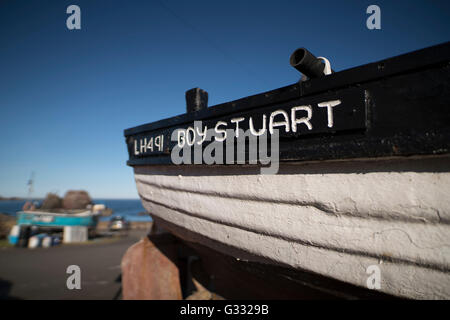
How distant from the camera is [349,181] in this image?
1093 mm

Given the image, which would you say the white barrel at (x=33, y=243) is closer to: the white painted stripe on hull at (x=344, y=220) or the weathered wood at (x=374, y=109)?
the white painted stripe on hull at (x=344, y=220)

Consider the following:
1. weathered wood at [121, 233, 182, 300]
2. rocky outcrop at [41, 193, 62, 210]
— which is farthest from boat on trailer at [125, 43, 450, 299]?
rocky outcrop at [41, 193, 62, 210]

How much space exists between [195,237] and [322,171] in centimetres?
136

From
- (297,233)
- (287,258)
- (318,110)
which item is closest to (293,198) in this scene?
(297,233)

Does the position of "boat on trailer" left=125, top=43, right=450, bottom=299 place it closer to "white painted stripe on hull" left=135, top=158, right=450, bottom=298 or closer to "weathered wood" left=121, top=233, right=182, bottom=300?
"white painted stripe on hull" left=135, top=158, right=450, bottom=298

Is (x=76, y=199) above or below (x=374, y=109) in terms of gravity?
below

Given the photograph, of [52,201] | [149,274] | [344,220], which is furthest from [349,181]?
[52,201]

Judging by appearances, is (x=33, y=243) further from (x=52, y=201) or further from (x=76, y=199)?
(x=52, y=201)

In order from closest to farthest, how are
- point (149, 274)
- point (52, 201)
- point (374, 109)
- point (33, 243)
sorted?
point (374, 109) → point (149, 274) → point (33, 243) → point (52, 201)

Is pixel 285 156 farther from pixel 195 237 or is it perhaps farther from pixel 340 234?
pixel 195 237

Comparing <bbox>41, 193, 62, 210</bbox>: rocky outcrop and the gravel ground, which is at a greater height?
the gravel ground

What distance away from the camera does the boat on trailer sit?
92 centimetres

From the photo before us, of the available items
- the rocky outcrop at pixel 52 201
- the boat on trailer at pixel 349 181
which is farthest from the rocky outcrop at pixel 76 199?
the boat on trailer at pixel 349 181

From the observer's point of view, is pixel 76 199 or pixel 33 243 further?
pixel 76 199
